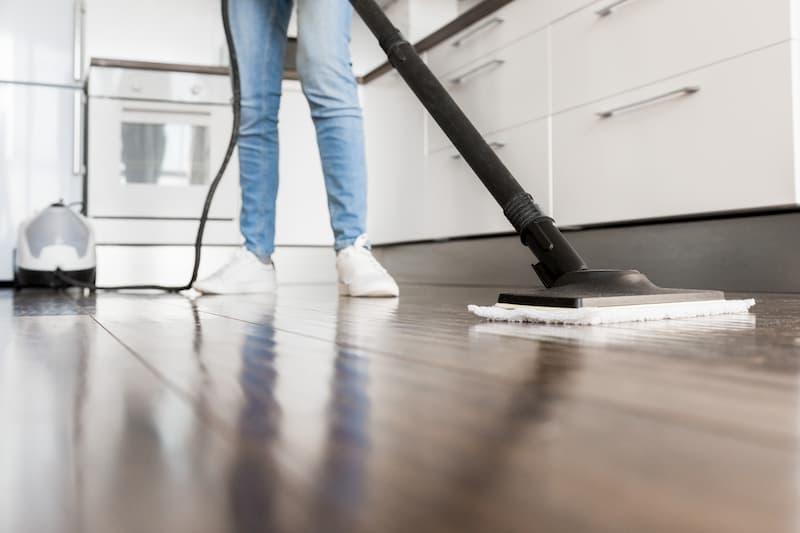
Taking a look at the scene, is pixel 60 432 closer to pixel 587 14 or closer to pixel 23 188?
pixel 587 14

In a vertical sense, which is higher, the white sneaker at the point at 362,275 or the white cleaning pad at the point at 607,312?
the white sneaker at the point at 362,275

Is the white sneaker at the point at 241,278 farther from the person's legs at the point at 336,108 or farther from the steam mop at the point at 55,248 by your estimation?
the steam mop at the point at 55,248

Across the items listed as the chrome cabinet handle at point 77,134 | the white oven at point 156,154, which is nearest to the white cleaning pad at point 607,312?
the white oven at point 156,154

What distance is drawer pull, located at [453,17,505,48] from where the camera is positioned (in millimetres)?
2350

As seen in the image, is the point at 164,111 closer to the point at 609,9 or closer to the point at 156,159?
the point at 156,159

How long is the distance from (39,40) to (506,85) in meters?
2.00

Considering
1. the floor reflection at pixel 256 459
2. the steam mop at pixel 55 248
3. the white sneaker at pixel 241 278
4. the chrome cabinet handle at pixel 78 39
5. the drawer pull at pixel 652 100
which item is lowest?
the floor reflection at pixel 256 459

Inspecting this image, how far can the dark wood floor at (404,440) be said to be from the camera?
16 centimetres

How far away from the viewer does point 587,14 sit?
Result: 6.57 ft

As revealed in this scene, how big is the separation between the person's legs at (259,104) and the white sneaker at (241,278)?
3cm

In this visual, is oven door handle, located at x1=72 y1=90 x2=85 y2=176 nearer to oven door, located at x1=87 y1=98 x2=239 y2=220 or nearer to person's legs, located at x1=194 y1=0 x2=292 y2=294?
oven door, located at x1=87 y1=98 x2=239 y2=220

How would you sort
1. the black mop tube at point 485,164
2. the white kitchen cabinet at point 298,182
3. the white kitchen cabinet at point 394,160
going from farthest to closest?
1. the white kitchen cabinet at point 298,182
2. the white kitchen cabinet at point 394,160
3. the black mop tube at point 485,164

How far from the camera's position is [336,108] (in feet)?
5.23

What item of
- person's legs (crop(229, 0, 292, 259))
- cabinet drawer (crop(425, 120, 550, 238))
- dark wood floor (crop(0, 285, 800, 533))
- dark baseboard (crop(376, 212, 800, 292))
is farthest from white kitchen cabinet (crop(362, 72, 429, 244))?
dark wood floor (crop(0, 285, 800, 533))
